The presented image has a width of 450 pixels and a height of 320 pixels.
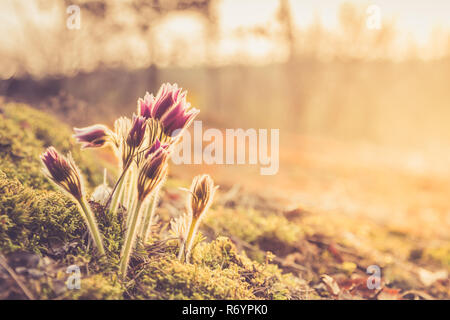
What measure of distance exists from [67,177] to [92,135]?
0.21 metres

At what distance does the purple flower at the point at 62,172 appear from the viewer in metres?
1.45

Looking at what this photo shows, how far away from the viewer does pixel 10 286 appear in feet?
4.59

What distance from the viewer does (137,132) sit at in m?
1.50

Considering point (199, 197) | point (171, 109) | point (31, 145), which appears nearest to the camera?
point (171, 109)

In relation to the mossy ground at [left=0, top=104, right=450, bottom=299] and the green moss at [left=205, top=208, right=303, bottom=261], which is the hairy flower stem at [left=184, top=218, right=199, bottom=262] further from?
the green moss at [left=205, top=208, right=303, bottom=261]

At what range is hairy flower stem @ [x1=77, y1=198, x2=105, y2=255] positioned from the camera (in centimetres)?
153

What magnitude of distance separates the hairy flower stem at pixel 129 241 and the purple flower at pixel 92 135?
1.16 ft

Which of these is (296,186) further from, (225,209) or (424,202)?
(225,209)

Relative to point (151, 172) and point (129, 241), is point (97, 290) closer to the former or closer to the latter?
point (129, 241)

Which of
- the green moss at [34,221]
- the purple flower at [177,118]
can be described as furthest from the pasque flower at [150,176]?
the green moss at [34,221]

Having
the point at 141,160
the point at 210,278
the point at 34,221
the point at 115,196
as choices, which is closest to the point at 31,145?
the point at 34,221

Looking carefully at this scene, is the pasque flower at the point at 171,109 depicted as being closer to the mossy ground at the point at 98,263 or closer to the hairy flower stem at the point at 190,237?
the hairy flower stem at the point at 190,237

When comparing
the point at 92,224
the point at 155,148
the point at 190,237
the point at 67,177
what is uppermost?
the point at 155,148
